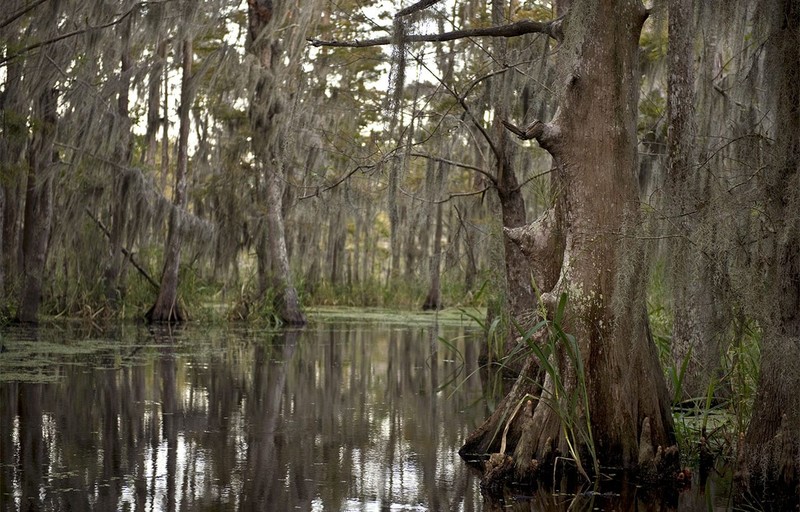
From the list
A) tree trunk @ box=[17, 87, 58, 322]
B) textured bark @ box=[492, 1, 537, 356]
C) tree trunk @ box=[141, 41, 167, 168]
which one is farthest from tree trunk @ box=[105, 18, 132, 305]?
textured bark @ box=[492, 1, 537, 356]

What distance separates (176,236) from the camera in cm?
1720

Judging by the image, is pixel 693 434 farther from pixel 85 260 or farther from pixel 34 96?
pixel 85 260

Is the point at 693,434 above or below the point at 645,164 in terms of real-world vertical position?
below

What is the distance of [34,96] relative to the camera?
1117cm

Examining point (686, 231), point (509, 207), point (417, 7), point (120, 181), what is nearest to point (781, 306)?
point (686, 231)

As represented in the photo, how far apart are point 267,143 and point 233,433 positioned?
1176 centimetres

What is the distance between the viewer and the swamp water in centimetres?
471

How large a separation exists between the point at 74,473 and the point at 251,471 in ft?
2.87

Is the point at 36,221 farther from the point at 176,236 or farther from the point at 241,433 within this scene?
the point at 241,433

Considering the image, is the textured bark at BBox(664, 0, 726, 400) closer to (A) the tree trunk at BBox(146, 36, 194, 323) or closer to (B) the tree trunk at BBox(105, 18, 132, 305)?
(B) the tree trunk at BBox(105, 18, 132, 305)

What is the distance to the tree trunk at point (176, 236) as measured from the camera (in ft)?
56.2

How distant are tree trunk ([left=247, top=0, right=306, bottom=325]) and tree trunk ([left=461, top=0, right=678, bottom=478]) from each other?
41.2 ft

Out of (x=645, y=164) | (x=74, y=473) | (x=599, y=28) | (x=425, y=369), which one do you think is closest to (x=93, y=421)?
(x=74, y=473)

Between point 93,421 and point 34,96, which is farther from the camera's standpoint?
point 34,96
